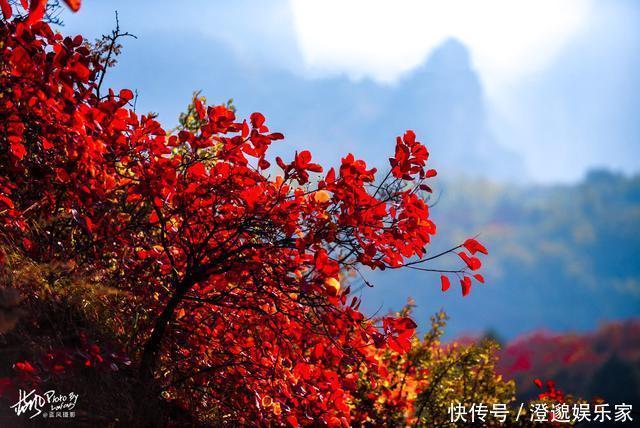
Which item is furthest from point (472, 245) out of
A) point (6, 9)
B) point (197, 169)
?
point (6, 9)

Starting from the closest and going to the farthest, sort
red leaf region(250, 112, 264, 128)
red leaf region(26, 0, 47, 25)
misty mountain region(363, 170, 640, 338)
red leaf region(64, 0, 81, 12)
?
red leaf region(64, 0, 81, 12) → red leaf region(26, 0, 47, 25) → red leaf region(250, 112, 264, 128) → misty mountain region(363, 170, 640, 338)

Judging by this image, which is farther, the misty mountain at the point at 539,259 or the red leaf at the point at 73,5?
the misty mountain at the point at 539,259

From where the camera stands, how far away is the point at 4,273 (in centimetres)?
320

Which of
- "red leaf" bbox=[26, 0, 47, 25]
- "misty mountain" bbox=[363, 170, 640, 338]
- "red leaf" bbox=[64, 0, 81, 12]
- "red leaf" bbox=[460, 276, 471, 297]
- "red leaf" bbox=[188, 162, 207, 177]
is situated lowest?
"red leaf" bbox=[64, 0, 81, 12]

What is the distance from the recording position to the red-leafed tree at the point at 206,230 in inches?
126

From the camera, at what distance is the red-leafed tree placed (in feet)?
10.5

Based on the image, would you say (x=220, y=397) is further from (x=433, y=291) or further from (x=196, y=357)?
(x=433, y=291)

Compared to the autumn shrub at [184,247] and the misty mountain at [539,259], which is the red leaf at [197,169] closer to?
the autumn shrub at [184,247]

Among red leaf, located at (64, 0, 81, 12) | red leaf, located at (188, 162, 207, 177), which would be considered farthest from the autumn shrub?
red leaf, located at (64, 0, 81, 12)

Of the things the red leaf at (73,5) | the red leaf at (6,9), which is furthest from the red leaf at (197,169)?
the red leaf at (73,5)

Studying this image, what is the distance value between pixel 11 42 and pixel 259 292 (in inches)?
84.6

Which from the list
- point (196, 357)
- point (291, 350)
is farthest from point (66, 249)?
point (291, 350)

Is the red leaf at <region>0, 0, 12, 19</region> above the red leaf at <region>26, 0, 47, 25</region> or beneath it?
above

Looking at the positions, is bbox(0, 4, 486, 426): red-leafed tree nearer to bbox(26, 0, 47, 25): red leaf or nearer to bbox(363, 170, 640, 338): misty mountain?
bbox(26, 0, 47, 25): red leaf
